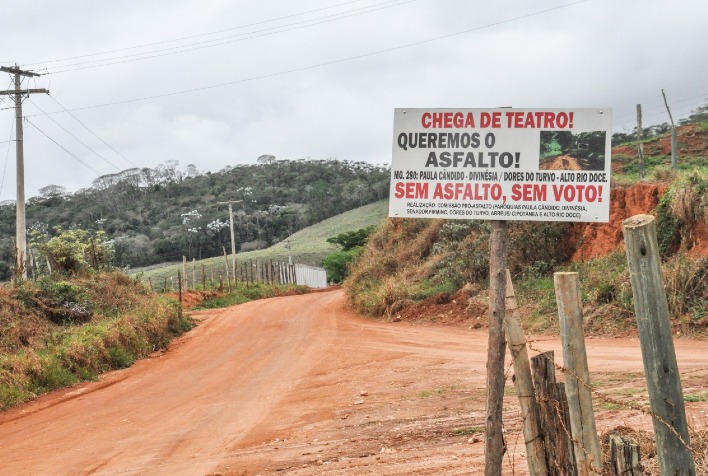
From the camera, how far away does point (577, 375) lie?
15.1 ft

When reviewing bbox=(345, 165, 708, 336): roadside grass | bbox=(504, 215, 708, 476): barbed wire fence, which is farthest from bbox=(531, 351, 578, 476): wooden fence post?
bbox=(345, 165, 708, 336): roadside grass

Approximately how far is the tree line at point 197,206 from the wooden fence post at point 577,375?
67.2 meters

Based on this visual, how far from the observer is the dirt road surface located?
314 inches

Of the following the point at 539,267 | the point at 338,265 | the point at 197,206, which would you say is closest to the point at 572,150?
the point at 539,267

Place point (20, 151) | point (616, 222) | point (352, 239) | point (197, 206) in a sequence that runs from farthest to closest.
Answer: point (197, 206) → point (352, 239) → point (20, 151) → point (616, 222)

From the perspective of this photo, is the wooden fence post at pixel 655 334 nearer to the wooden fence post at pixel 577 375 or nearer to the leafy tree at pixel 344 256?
the wooden fence post at pixel 577 375

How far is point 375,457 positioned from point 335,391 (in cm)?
428

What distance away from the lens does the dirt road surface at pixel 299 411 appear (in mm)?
7984

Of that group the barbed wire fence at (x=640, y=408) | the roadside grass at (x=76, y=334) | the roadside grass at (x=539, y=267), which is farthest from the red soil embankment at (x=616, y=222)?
the barbed wire fence at (x=640, y=408)

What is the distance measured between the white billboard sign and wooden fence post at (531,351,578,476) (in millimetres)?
928

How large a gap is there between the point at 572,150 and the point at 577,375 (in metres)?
1.42

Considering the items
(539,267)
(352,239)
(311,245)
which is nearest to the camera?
(539,267)

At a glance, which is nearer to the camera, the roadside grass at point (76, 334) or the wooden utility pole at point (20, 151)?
the roadside grass at point (76, 334)

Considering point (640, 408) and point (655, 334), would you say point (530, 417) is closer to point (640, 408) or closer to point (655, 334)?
point (640, 408)
